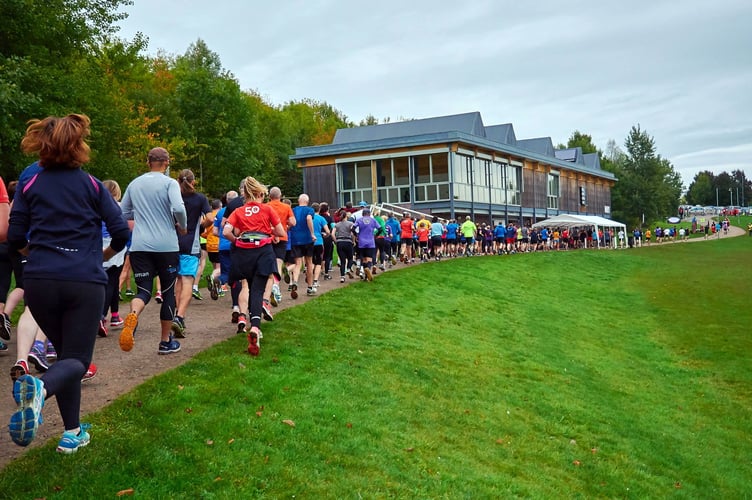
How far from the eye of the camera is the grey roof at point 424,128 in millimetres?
43625

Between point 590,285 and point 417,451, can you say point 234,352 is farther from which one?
point 590,285

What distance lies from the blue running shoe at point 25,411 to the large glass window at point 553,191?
50386 mm

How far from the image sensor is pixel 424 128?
1754 inches

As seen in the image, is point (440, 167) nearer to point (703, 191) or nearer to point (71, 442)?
point (71, 442)

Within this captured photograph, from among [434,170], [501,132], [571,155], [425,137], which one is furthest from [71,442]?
[571,155]

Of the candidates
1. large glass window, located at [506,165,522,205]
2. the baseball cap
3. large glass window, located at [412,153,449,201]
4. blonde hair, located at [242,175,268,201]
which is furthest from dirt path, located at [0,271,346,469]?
large glass window, located at [506,165,522,205]

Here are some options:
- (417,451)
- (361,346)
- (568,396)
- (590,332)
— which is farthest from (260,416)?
(590,332)

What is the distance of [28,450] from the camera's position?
16.4 feet

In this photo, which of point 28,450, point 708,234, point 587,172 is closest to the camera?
point 28,450

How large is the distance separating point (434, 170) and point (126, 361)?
33.1m

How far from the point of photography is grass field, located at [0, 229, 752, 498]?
513 centimetres

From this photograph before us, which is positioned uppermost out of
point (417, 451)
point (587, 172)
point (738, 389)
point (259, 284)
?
point (587, 172)

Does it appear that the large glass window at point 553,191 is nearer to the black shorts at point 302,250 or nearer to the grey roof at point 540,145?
the grey roof at point 540,145

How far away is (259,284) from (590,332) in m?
11.1
